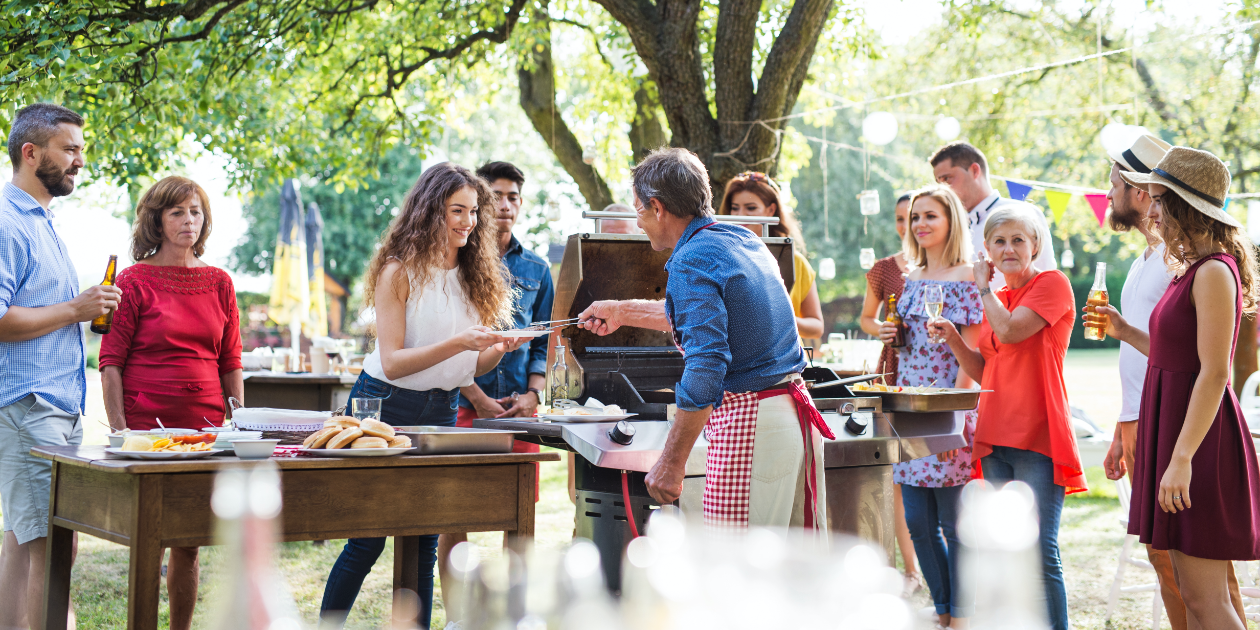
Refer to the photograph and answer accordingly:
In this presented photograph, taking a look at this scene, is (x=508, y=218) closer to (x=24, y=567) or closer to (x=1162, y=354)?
(x=24, y=567)

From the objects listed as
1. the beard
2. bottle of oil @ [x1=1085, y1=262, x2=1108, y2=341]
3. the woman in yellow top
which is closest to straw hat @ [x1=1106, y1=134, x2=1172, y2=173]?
bottle of oil @ [x1=1085, y1=262, x2=1108, y2=341]

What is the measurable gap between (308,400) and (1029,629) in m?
5.55

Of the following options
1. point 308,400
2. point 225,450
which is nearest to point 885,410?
point 225,450

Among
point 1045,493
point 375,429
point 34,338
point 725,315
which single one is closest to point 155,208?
point 34,338

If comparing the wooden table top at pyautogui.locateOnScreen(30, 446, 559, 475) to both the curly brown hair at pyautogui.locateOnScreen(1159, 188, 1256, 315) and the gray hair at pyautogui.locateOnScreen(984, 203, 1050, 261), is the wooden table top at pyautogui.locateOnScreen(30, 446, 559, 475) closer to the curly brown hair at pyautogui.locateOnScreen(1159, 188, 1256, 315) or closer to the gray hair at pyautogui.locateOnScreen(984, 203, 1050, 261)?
the curly brown hair at pyautogui.locateOnScreen(1159, 188, 1256, 315)

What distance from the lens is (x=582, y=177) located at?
28.9 feet

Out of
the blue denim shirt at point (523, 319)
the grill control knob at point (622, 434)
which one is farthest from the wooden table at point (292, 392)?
the grill control knob at point (622, 434)

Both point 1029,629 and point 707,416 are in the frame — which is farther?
point 707,416

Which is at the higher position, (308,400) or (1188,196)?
(1188,196)

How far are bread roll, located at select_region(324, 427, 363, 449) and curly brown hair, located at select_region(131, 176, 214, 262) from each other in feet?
5.11

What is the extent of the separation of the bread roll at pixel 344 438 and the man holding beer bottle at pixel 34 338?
1.21m

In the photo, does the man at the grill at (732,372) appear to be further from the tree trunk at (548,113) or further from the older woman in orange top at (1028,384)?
the tree trunk at (548,113)

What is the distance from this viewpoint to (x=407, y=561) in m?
3.12

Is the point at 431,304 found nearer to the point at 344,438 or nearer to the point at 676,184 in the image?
the point at 344,438
